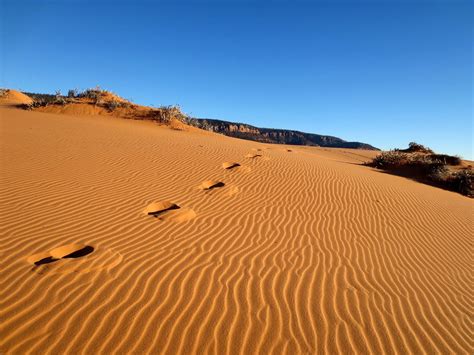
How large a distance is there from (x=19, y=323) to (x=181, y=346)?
147 centimetres

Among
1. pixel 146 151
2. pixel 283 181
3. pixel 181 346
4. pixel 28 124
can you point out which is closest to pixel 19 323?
pixel 181 346

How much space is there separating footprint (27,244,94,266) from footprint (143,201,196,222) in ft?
4.87

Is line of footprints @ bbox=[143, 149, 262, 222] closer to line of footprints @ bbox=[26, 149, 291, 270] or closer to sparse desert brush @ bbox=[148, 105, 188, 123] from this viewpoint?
line of footprints @ bbox=[26, 149, 291, 270]

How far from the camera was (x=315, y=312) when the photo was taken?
340cm

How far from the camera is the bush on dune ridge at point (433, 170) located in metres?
13.2

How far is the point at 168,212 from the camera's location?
18.5ft

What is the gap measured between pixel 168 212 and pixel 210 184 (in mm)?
2208

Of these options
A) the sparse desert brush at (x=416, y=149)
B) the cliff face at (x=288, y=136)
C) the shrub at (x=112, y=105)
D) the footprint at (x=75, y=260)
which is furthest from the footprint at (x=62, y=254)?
the cliff face at (x=288, y=136)

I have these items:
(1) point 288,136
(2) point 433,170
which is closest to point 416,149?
(2) point 433,170

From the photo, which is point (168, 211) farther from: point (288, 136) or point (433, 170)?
point (288, 136)

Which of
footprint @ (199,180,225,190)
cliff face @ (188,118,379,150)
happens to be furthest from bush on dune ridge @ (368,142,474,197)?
cliff face @ (188,118,379,150)

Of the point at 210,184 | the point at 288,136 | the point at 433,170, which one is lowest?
the point at 210,184

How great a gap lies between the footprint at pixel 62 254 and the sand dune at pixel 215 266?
0.07 feet

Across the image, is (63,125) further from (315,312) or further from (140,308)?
Result: (315,312)
